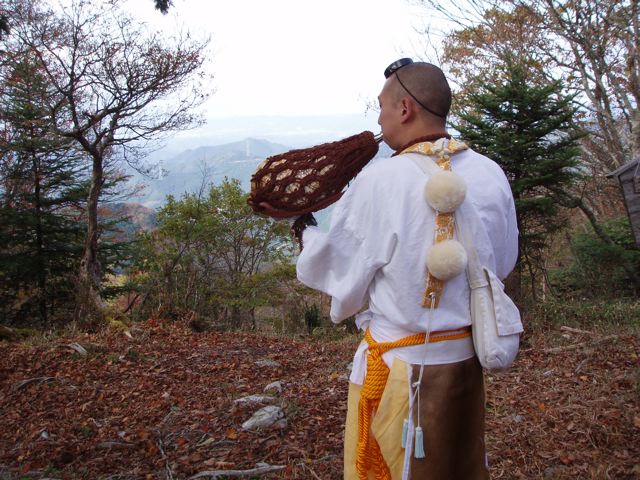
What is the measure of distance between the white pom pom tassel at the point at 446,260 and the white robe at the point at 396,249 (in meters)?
0.05

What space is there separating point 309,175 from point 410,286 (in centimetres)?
52

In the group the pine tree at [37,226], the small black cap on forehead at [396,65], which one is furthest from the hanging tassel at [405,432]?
the pine tree at [37,226]

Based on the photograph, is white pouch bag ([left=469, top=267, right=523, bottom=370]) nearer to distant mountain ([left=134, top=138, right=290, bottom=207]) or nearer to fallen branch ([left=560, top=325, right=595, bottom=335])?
distant mountain ([left=134, top=138, right=290, bottom=207])

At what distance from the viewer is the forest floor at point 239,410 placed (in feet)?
10.1

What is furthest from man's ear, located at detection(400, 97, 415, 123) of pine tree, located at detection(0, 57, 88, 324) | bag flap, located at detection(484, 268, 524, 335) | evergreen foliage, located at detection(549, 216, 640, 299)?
pine tree, located at detection(0, 57, 88, 324)

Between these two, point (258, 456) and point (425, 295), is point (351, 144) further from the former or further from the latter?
point (258, 456)

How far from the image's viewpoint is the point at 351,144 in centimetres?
181

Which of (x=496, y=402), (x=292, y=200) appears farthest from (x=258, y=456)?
(x=292, y=200)

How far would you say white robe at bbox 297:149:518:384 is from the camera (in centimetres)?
153

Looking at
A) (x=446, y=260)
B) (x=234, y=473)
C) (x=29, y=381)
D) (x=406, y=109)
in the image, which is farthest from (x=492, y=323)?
(x=29, y=381)

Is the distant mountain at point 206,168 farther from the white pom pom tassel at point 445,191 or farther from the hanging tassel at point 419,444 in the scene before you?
the hanging tassel at point 419,444

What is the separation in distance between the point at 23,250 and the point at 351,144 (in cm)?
1248

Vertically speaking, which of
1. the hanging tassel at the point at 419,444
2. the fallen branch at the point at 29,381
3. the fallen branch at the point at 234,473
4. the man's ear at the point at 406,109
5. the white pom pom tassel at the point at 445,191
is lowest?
the fallen branch at the point at 29,381

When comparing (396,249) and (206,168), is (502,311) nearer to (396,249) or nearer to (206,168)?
(396,249)
